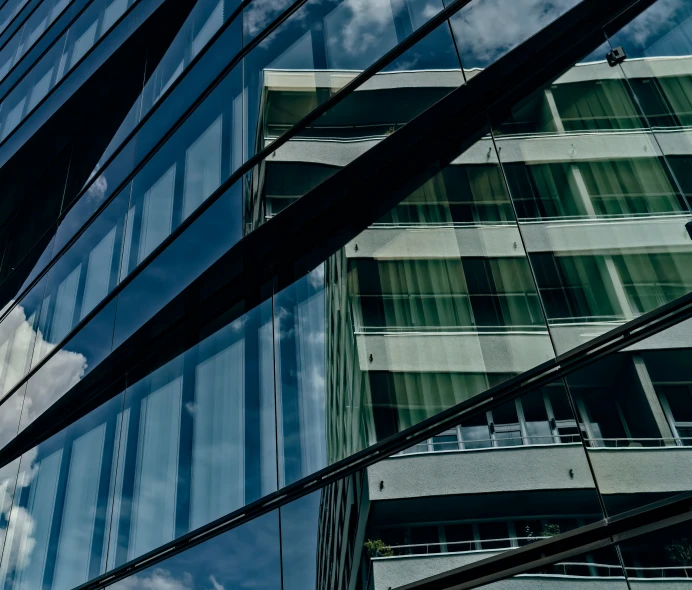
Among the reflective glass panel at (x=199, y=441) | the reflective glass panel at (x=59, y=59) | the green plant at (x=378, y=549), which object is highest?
the reflective glass panel at (x=59, y=59)

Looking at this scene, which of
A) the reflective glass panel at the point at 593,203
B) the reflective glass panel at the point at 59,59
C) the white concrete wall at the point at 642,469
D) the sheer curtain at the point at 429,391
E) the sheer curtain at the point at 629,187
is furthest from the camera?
the reflective glass panel at the point at 59,59

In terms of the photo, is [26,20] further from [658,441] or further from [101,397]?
[658,441]

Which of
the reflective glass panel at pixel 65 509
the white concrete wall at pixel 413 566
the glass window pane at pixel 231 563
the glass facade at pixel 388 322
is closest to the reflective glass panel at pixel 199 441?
the glass facade at pixel 388 322

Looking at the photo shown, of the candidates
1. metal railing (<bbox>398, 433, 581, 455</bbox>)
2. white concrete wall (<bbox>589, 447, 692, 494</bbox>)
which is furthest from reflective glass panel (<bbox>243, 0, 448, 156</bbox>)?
white concrete wall (<bbox>589, 447, 692, 494</bbox>)

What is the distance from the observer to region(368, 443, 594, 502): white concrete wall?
16.6ft

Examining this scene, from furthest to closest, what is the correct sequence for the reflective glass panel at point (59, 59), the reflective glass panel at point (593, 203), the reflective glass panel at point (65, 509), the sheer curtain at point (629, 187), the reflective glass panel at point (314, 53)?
the reflective glass panel at point (59, 59), the reflective glass panel at point (65, 509), the reflective glass panel at point (314, 53), the sheer curtain at point (629, 187), the reflective glass panel at point (593, 203)

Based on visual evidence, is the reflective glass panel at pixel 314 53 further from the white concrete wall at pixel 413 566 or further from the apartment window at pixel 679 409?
the white concrete wall at pixel 413 566

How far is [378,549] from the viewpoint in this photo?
569cm

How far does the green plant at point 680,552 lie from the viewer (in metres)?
4.31

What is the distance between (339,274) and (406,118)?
1790 millimetres

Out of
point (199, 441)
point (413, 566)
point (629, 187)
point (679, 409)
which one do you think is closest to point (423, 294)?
point (629, 187)

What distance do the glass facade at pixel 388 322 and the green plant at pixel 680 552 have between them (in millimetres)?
24

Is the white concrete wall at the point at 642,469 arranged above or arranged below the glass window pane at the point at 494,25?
below

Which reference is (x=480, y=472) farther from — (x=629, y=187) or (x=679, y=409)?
(x=629, y=187)
